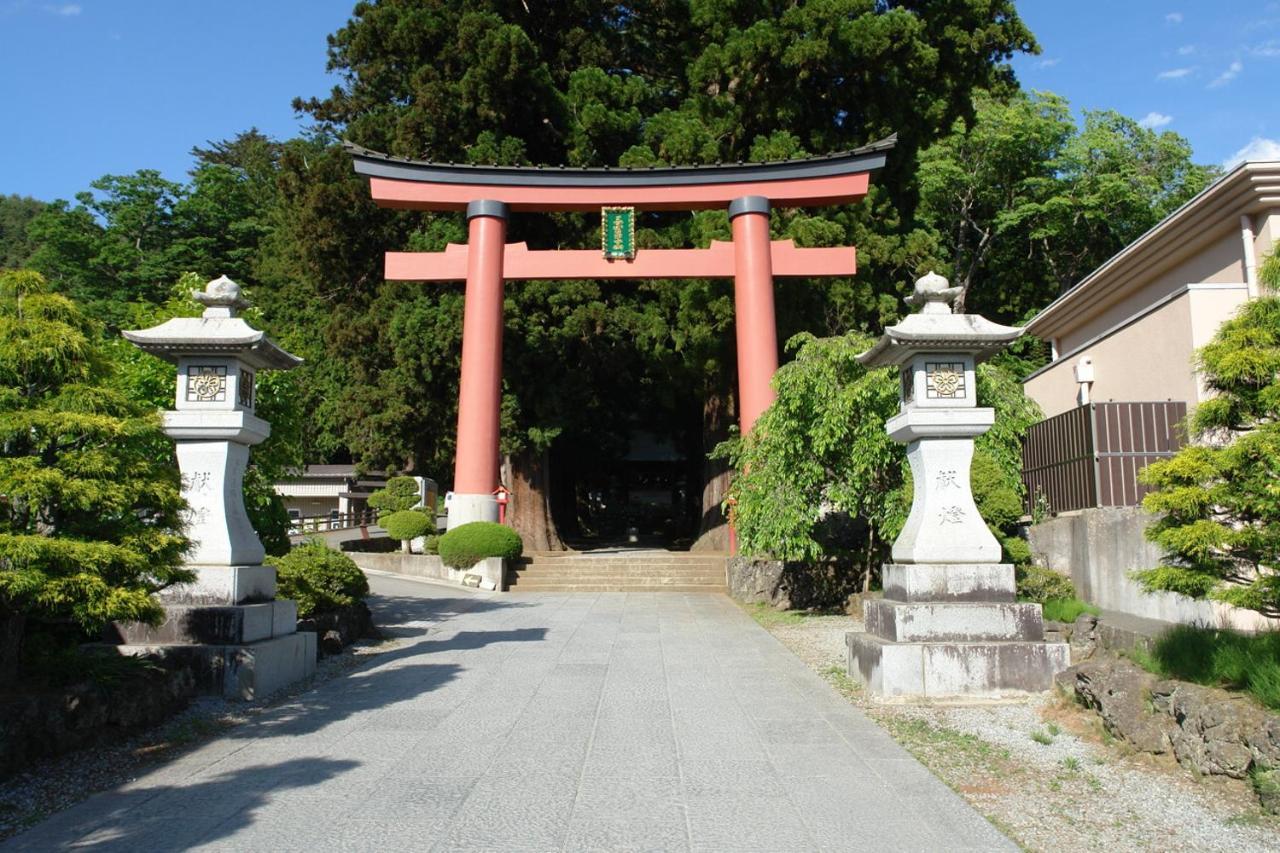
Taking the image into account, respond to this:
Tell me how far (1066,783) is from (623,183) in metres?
14.5

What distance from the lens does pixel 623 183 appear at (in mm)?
17406

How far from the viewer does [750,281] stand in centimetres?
1691

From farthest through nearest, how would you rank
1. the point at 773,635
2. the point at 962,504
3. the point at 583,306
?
the point at 583,306 < the point at 773,635 < the point at 962,504

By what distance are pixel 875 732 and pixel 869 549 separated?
7.23 meters

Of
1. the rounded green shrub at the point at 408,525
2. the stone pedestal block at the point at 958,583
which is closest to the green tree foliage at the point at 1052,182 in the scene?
the rounded green shrub at the point at 408,525

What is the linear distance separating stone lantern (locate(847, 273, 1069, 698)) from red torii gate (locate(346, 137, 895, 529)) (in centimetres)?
A: 940

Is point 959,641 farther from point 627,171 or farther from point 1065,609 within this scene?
point 627,171

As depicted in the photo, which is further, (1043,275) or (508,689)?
(1043,275)

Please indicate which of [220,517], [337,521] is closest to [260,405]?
[220,517]

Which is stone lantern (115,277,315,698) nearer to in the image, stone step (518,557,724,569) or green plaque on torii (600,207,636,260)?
green plaque on torii (600,207,636,260)

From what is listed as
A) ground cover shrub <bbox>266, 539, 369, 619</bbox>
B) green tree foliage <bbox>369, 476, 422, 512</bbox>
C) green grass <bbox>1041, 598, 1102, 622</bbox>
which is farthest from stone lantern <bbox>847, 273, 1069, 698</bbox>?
green tree foliage <bbox>369, 476, 422, 512</bbox>

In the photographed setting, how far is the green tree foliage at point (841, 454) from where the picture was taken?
10922mm

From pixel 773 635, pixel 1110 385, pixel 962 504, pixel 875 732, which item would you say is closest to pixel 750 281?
pixel 1110 385

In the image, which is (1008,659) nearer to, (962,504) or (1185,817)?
(962,504)
